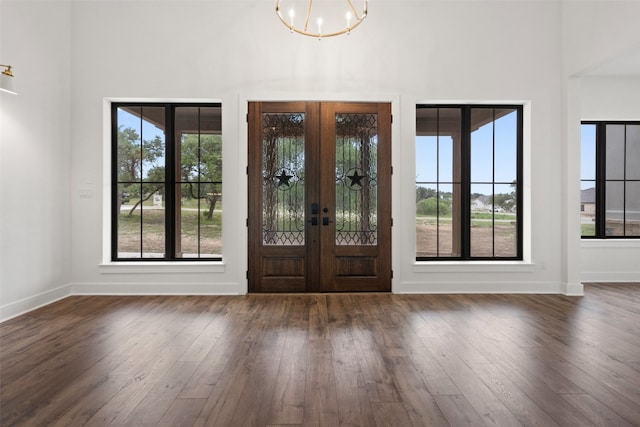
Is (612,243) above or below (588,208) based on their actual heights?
below

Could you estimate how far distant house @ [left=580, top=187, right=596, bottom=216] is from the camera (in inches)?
226

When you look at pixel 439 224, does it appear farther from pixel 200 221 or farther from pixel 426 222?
pixel 200 221

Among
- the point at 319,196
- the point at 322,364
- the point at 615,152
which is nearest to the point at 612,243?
the point at 615,152

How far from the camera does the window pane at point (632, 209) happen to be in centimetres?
569

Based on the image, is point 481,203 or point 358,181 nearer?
point 358,181

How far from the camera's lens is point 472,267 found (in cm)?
481

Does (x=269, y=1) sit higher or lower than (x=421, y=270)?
higher

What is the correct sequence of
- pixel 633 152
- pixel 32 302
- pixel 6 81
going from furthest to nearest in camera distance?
pixel 633 152 < pixel 32 302 < pixel 6 81

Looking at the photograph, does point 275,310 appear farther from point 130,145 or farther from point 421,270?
point 130,145

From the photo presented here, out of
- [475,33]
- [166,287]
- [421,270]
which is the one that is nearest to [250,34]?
[475,33]

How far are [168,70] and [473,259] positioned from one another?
4705 mm

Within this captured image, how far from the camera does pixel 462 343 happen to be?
3.06 metres

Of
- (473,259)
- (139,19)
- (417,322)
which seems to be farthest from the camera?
(473,259)

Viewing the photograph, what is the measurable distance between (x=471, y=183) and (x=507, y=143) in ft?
2.45
